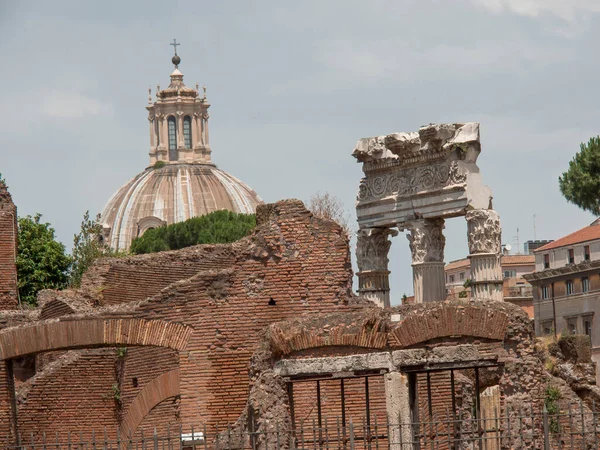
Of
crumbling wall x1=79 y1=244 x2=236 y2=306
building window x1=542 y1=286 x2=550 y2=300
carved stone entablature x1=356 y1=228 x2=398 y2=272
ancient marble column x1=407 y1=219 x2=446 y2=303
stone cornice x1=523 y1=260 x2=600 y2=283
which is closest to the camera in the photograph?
crumbling wall x1=79 y1=244 x2=236 y2=306

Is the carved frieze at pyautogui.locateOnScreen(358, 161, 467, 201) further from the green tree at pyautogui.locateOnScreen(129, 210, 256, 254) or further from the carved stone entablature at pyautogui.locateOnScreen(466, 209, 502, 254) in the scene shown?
the green tree at pyautogui.locateOnScreen(129, 210, 256, 254)

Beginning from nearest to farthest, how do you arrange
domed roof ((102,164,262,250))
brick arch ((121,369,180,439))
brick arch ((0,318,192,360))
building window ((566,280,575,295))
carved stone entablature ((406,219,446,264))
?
brick arch ((0,318,192,360)), brick arch ((121,369,180,439)), carved stone entablature ((406,219,446,264)), building window ((566,280,575,295)), domed roof ((102,164,262,250))

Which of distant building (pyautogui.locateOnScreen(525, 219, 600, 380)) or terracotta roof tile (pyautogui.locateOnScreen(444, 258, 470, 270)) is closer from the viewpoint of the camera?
distant building (pyautogui.locateOnScreen(525, 219, 600, 380))

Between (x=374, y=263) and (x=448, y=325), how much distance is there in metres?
19.1

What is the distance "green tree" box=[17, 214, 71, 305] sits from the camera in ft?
Answer: 116

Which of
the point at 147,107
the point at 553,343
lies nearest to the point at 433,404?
the point at 553,343

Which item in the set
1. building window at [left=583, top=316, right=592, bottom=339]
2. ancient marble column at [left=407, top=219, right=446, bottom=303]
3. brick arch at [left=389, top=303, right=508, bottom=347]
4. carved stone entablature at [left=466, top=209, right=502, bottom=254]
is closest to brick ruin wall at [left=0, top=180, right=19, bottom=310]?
brick arch at [left=389, top=303, right=508, bottom=347]

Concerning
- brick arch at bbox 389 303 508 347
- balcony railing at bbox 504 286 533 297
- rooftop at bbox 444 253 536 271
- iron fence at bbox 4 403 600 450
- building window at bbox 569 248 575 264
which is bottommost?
iron fence at bbox 4 403 600 450

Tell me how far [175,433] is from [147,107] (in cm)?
8897

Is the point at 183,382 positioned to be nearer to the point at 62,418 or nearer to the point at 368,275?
the point at 62,418

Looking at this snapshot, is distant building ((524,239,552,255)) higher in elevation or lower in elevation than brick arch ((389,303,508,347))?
higher

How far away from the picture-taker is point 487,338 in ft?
60.1

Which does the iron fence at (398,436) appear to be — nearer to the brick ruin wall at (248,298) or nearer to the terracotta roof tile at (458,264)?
the brick ruin wall at (248,298)

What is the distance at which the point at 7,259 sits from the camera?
24.6 m
